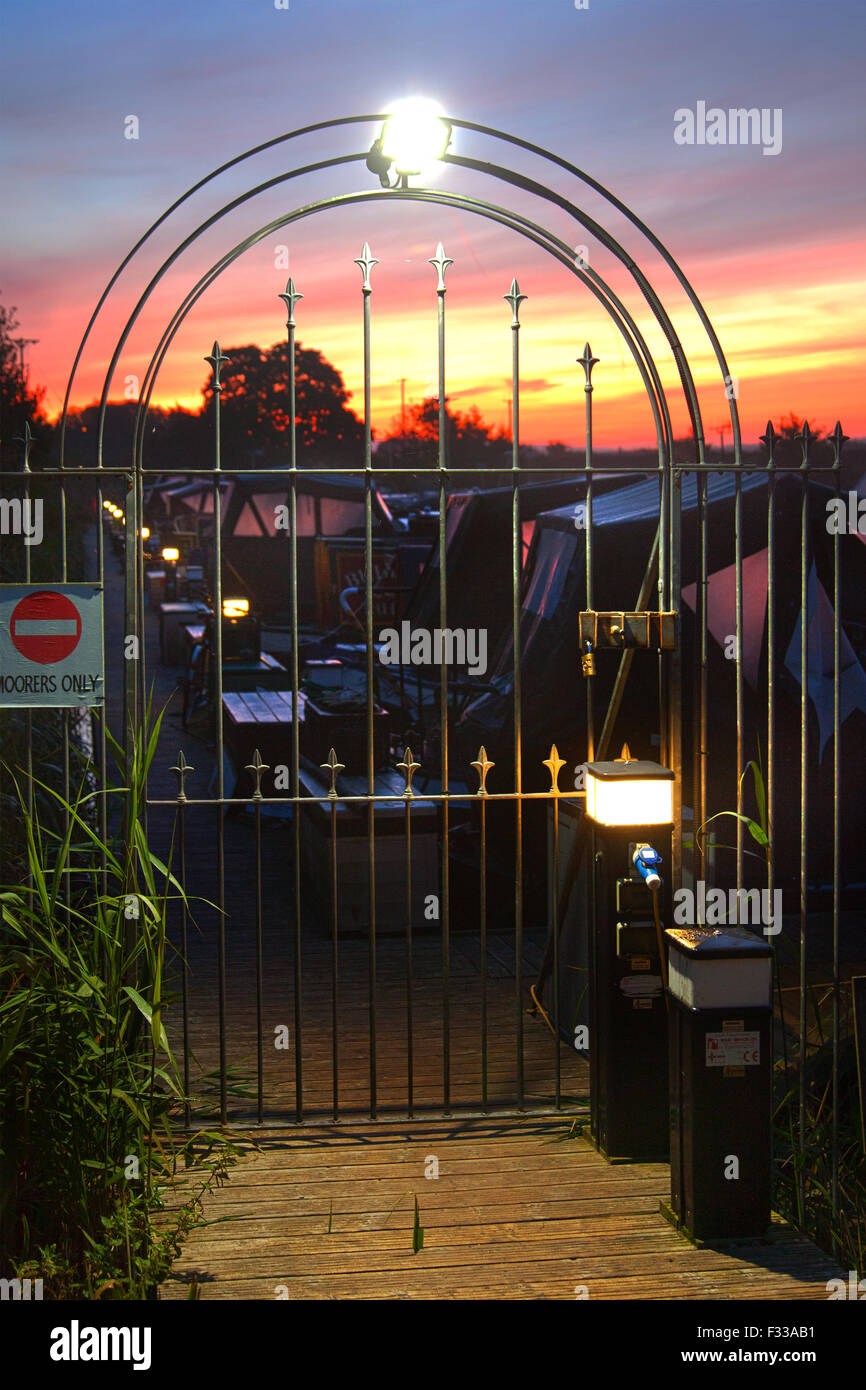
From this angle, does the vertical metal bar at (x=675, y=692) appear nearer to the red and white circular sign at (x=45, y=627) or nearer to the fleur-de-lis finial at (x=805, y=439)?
the fleur-de-lis finial at (x=805, y=439)

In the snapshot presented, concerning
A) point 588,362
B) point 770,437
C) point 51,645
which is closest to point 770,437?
point 770,437

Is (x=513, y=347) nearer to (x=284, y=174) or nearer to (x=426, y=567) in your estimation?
(x=284, y=174)

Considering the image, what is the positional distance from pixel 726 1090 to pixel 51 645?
2.70 metres

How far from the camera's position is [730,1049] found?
13.0ft

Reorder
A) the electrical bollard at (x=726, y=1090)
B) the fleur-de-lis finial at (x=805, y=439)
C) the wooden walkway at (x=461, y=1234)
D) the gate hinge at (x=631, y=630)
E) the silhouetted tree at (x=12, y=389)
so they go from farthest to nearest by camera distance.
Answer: the silhouetted tree at (x=12, y=389) → the gate hinge at (x=631, y=630) → the fleur-de-lis finial at (x=805, y=439) → the electrical bollard at (x=726, y=1090) → the wooden walkway at (x=461, y=1234)

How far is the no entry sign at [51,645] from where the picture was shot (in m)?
4.53

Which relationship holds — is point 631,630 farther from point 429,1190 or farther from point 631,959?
point 429,1190

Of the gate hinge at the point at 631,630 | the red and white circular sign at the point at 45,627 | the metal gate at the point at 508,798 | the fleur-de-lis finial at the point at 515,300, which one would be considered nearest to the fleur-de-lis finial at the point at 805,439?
the metal gate at the point at 508,798

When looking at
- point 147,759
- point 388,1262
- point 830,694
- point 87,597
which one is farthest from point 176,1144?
point 830,694

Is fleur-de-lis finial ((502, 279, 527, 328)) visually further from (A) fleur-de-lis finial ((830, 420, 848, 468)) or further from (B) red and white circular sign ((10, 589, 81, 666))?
(B) red and white circular sign ((10, 589, 81, 666))

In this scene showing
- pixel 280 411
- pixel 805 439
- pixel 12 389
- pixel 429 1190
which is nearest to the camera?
pixel 429 1190

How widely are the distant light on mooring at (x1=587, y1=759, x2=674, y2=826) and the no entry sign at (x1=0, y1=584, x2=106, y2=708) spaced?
5.85 ft

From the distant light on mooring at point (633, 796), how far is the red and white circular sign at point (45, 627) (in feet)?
6.30

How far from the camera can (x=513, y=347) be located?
15.8 feet
